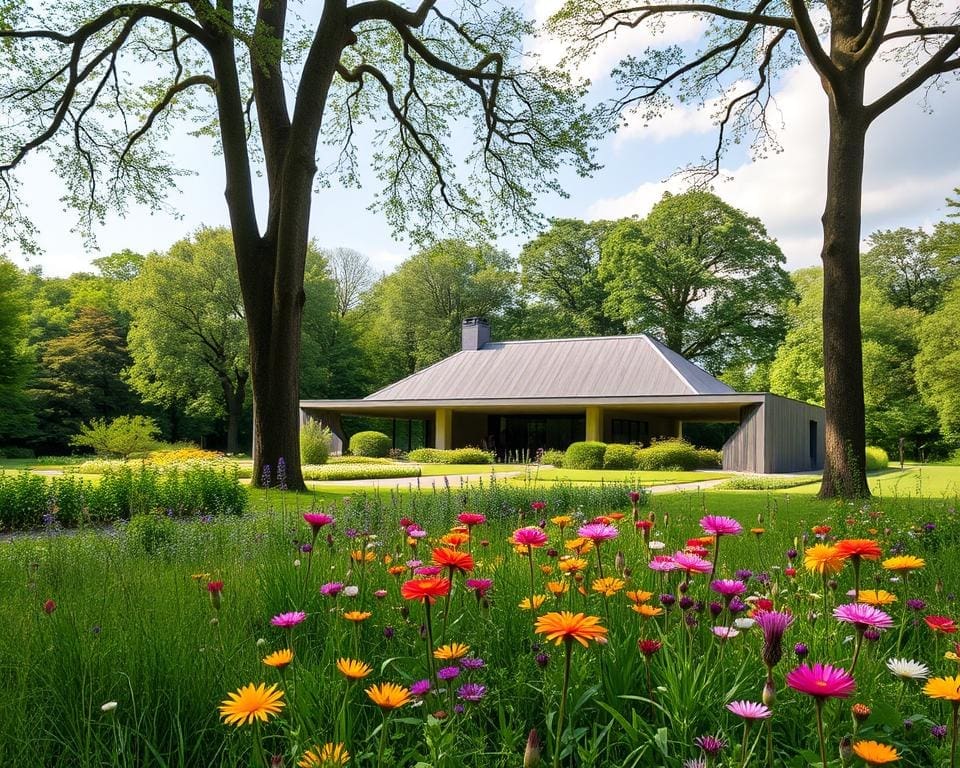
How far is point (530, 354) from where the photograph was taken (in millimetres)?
30688

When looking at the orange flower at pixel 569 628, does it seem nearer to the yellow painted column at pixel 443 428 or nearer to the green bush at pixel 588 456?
the green bush at pixel 588 456

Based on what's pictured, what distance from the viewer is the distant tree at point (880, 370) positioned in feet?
122

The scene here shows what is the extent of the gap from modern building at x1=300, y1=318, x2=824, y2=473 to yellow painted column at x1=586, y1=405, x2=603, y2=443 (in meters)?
0.04

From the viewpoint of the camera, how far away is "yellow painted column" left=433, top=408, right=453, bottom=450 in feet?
98.1

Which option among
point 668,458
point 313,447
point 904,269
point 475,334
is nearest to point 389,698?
point 668,458

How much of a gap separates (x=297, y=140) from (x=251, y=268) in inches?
94.3

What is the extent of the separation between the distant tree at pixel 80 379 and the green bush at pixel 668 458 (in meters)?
29.5

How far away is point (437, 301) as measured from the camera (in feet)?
146

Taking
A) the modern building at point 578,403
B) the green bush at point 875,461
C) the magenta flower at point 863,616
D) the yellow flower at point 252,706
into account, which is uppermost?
the modern building at point 578,403

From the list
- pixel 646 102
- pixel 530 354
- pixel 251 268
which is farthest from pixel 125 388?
pixel 646 102

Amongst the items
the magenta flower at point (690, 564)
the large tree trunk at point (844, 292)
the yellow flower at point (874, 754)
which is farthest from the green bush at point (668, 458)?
the yellow flower at point (874, 754)

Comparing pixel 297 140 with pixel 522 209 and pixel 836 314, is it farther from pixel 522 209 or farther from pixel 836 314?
pixel 836 314

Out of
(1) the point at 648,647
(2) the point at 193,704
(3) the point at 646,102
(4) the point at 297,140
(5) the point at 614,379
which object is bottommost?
(2) the point at 193,704

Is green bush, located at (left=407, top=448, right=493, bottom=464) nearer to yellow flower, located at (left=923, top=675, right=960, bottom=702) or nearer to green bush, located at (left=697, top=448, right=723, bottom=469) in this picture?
green bush, located at (left=697, top=448, right=723, bottom=469)
